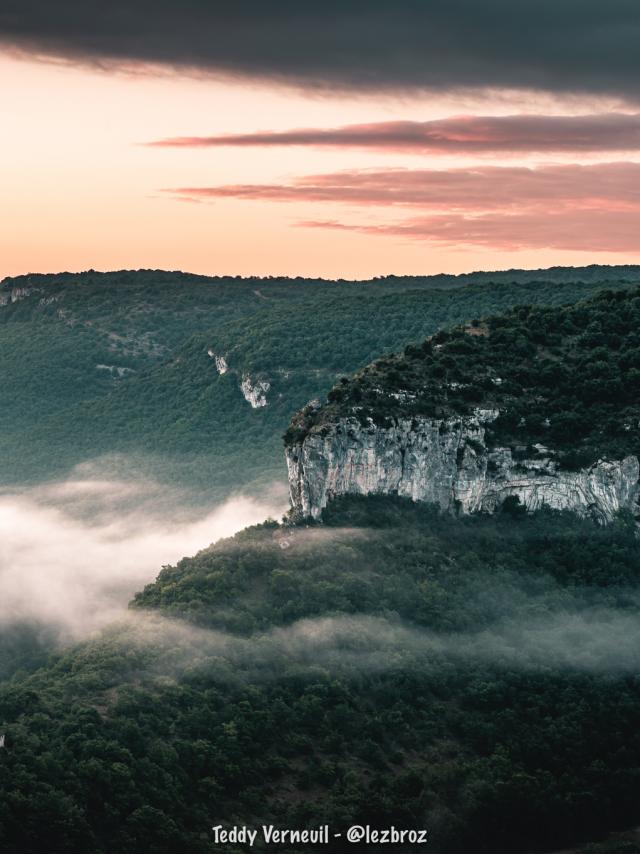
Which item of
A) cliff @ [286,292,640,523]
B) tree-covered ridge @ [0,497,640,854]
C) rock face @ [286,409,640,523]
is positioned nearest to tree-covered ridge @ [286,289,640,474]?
cliff @ [286,292,640,523]

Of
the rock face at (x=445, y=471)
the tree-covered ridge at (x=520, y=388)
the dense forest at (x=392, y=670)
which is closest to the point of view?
the dense forest at (x=392, y=670)

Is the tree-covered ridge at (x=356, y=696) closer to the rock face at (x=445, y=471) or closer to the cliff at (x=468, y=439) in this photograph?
the rock face at (x=445, y=471)

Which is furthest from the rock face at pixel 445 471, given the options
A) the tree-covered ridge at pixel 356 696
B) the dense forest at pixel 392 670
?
the tree-covered ridge at pixel 356 696

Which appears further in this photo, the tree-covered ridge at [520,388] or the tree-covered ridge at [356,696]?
the tree-covered ridge at [520,388]

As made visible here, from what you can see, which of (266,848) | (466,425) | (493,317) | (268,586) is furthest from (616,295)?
(266,848)

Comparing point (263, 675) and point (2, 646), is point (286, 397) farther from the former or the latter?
point (263, 675)

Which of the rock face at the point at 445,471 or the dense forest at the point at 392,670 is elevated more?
the rock face at the point at 445,471
